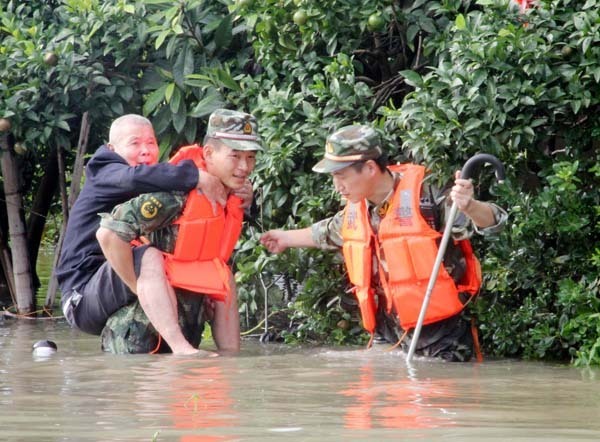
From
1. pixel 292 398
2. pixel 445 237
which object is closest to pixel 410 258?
pixel 445 237

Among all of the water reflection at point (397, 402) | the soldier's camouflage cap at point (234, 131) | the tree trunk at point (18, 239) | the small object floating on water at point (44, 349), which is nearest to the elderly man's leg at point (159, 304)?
the soldier's camouflage cap at point (234, 131)

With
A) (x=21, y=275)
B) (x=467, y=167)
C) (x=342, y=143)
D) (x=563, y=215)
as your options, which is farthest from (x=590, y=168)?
(x=21, y=275)

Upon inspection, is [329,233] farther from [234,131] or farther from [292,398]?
[292,398]

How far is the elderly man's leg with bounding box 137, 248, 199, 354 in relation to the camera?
7074 millimetres

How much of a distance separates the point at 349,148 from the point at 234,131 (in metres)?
0.66

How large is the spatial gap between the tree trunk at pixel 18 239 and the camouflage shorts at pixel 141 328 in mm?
3919

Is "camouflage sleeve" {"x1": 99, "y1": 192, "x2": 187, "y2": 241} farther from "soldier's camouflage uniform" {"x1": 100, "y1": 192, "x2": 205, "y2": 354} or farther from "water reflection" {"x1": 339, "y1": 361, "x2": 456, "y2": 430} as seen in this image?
"water reflection" {"x1": 339, "y1": 361, "x2": 456, "y2": 430}

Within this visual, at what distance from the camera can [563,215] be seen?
7.04m

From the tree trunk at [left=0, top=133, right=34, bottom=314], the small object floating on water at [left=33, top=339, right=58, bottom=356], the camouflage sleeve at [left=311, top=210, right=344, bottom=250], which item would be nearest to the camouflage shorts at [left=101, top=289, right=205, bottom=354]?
the small object floating on water at [left=33, top=339, right=58, bottom=356]

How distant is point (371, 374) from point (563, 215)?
150 cm

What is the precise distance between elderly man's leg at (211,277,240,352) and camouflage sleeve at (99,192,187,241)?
2.23ft

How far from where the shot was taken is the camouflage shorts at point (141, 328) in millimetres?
7316

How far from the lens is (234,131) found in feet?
23.6

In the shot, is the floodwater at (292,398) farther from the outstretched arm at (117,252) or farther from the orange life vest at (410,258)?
the outstretched arm at (117,252)
